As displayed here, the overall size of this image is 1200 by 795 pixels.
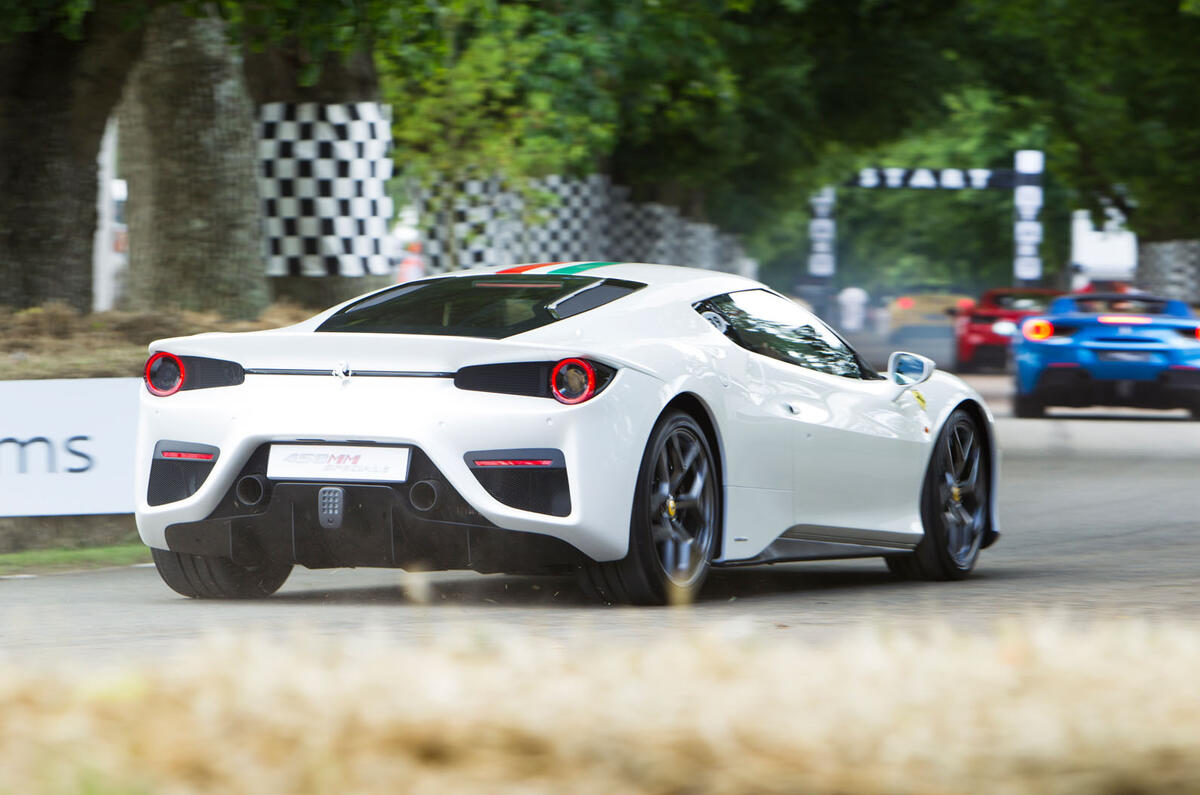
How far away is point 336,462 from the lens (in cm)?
698

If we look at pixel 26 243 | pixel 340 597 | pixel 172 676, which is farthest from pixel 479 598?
pixel 26 243

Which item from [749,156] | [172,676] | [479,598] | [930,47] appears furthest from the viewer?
[749,156]

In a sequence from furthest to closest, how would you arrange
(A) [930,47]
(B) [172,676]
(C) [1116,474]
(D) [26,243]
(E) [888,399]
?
1. (A) [930,47]
2. (C) [1116,474]
3. (D) [26,243]
4. (E) [888,399]
5. (B) [172,676]

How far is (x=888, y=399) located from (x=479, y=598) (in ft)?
6.22

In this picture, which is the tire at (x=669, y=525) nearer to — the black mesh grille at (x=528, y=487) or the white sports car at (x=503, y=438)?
the white sports car at (x=503, y=438)

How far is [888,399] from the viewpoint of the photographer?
28.4ft

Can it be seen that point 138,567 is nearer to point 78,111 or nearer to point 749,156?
point 78,111

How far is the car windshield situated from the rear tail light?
11326 millimetres

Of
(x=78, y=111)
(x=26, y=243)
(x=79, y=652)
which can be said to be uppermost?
(x=78, y=111)

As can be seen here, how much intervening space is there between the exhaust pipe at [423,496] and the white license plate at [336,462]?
5cm

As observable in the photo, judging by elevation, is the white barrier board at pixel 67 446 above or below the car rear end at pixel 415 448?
below

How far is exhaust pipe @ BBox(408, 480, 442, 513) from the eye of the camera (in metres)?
6.93

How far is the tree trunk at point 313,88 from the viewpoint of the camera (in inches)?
611

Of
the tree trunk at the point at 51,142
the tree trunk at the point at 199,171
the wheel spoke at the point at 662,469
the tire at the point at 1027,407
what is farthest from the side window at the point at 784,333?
the tire at the point at 1027,407
